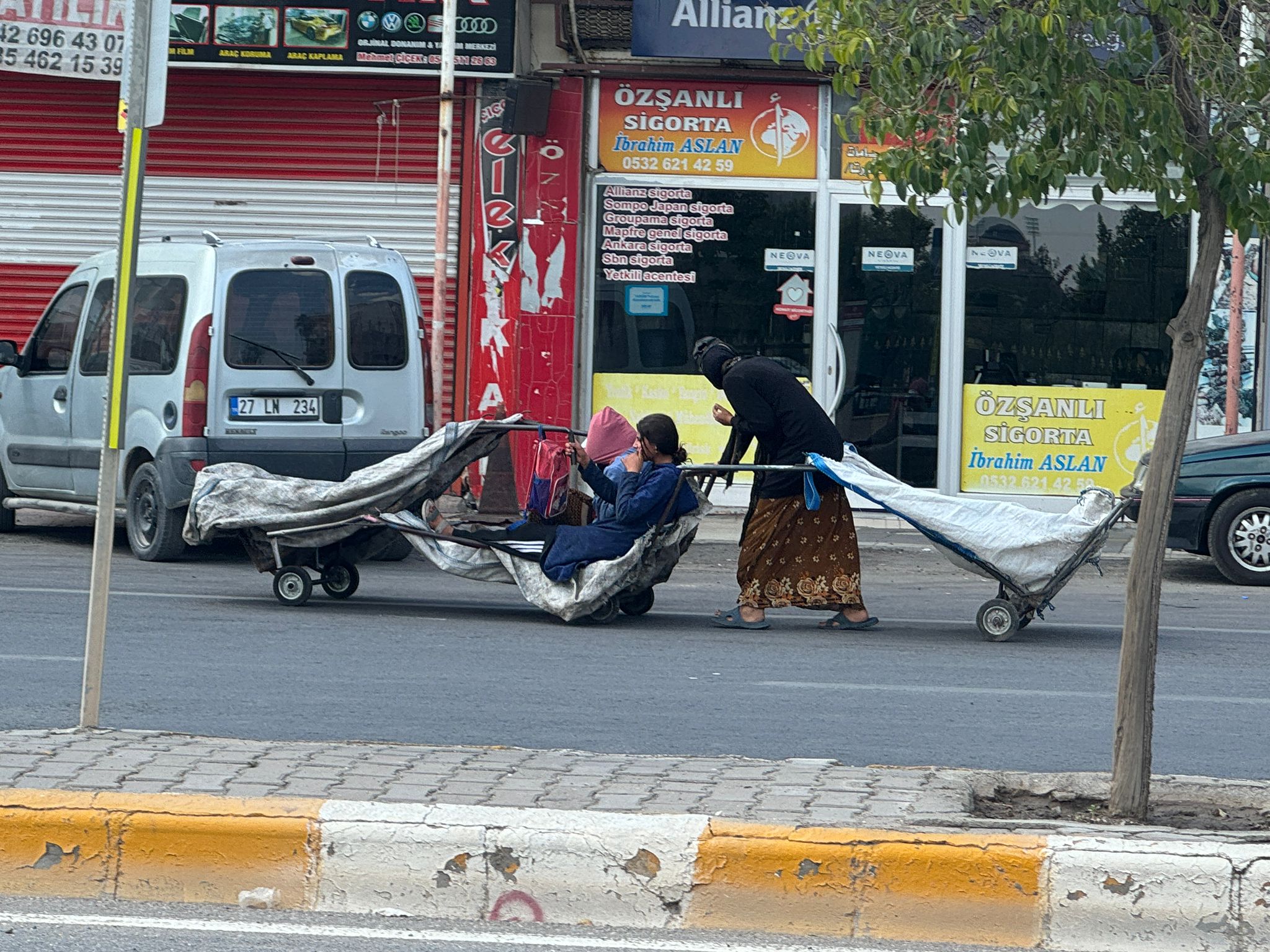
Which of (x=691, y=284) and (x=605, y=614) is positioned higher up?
(x=691, y=284)

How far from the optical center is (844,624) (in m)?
9.86

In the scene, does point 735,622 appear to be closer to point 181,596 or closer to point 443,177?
point 181,596

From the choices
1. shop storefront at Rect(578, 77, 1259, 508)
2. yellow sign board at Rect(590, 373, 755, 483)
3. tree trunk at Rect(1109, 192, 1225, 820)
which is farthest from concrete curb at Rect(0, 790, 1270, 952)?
shop storefront at Rect(578, 77, 1259, 508)

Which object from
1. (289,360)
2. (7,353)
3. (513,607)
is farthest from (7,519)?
(513,607)

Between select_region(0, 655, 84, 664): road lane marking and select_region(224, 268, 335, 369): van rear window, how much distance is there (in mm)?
3579

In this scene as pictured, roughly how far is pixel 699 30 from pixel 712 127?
0.88 m

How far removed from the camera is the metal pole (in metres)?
15.1

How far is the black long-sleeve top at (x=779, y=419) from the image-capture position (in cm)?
953

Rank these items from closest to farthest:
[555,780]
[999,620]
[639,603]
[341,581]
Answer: [555,780]
[999,620]
[639,603]
[341,581]

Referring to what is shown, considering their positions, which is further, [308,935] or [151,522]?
[151,522]

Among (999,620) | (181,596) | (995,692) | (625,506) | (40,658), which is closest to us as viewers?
(995,692)

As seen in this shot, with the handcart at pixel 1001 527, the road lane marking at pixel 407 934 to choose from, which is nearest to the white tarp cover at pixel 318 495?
the handcart at pixel 1001 527

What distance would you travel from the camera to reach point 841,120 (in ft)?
20.0

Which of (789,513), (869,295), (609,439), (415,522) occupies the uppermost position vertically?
(869,295)
